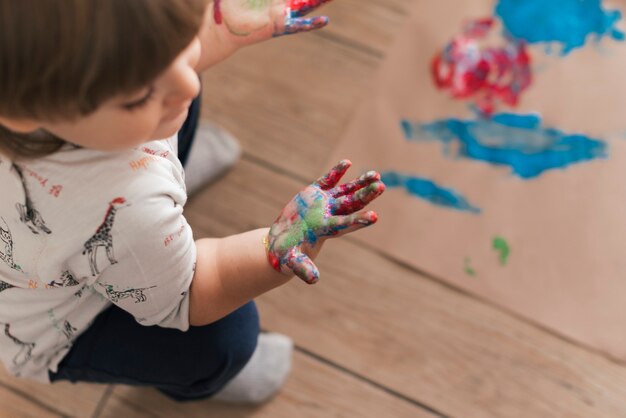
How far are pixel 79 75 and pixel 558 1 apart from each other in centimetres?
84

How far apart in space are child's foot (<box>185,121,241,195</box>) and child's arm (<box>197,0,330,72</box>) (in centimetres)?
28

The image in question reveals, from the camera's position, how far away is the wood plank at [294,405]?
0.89 meters

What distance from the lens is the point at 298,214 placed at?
57 cm

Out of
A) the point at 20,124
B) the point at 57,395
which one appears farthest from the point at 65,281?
A: the point at 57,395

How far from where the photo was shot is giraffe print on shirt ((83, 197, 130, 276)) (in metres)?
0.51

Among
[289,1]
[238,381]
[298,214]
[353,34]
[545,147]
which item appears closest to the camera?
A: [298,214]

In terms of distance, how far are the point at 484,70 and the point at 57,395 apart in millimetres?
759

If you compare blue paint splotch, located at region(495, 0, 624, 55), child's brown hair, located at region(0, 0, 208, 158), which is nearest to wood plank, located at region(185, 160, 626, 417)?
blue paint splotch, located at region(495, 0, 624, 55)

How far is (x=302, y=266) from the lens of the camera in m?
0.54

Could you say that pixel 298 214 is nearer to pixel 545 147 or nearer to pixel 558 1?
pixel 545 147

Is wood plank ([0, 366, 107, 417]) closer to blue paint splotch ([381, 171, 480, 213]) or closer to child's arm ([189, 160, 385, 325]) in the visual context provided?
child's arm ([189, 160, 385, 325])

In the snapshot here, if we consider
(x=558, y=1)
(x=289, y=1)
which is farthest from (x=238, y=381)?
(x=558, y=1)

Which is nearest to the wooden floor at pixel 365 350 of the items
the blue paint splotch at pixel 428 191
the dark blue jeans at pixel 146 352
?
the blue paint splotch at pixel 428 191

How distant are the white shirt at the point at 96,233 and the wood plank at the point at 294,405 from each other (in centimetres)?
31
